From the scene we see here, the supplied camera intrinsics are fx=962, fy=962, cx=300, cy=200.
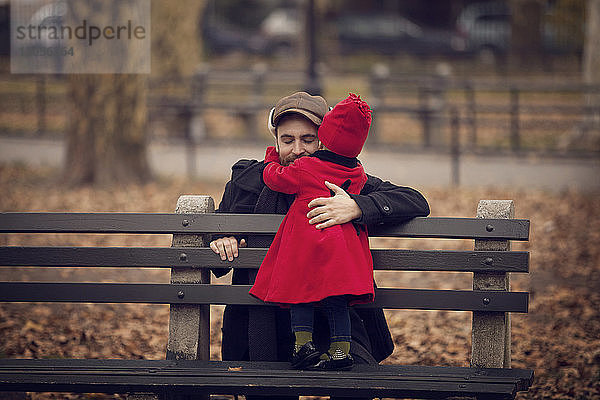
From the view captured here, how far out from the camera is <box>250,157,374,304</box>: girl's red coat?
146 inches

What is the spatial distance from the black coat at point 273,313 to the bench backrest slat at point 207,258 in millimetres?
125

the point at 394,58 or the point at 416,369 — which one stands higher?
the point at 394,58

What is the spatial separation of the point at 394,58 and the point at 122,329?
22.0 meters

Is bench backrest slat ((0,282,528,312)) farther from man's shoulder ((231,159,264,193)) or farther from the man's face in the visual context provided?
the man's face

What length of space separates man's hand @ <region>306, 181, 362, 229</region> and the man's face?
0.26 m

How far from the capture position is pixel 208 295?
408 centimetres

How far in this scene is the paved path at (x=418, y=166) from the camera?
1228 cm

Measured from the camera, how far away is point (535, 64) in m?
25.6

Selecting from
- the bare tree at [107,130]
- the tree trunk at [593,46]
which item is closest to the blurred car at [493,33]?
the tree trunk at [593,46]

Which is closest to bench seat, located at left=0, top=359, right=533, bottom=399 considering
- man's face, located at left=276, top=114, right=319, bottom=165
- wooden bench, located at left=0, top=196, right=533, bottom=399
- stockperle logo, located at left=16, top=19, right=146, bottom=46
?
wooden bench, located at left=0, top=196, right=533, bottom=399

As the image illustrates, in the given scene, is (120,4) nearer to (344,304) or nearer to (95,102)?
(95,102)

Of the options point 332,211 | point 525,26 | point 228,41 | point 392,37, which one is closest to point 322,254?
point 332,211

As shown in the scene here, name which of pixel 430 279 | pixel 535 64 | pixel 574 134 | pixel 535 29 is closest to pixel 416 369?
pixel 430 279

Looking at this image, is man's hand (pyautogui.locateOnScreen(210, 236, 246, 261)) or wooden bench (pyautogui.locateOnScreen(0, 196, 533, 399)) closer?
wooden bench (pyautogui.locateOnScreen(0, 196, 533, 399))
